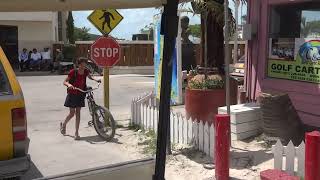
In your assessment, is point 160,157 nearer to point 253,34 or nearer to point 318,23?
point 318,23

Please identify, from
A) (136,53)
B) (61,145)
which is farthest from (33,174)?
(136,53)

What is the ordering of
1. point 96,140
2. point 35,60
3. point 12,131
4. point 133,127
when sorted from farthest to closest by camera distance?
point 35,60
point 133,127
point 96,140
point 12,131

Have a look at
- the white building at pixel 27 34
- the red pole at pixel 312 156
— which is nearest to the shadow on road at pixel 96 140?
the red pole at pixel 312 156

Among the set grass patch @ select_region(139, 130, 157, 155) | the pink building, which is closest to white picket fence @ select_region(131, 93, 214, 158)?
grass patch @ select_region(139, 130, 157, 155)

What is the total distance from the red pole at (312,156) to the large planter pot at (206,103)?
3765mm

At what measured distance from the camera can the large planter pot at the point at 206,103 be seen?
8750 mm

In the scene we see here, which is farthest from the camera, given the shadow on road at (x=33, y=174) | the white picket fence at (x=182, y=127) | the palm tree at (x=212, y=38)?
the palm tree at (x=212, y=38)

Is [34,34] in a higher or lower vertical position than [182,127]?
higher

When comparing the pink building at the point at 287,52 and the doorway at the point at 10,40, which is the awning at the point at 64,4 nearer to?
the pink building at the point at 287,52

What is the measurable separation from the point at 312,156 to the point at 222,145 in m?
1.18

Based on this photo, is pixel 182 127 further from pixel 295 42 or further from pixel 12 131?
pixel 12 131

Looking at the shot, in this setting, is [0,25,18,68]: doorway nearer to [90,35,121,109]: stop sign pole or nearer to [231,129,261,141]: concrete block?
[90,35,121,109]: stop sign pole

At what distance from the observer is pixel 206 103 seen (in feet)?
28.8

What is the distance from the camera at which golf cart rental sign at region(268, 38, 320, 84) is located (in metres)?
7.59
